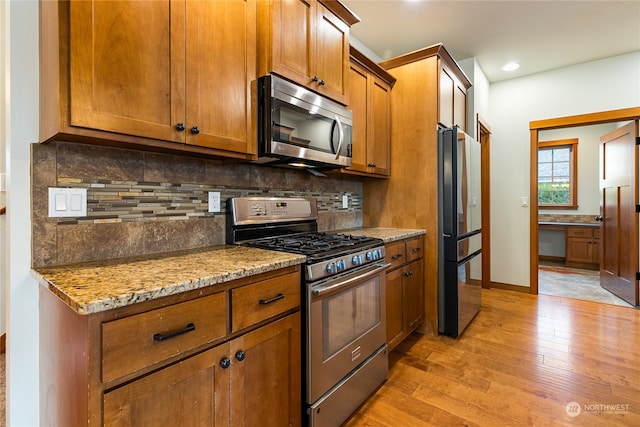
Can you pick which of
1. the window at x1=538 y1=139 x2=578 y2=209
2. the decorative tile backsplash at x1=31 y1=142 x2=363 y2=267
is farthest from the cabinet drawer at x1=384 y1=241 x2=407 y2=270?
the window at x1=538 y1=139 x2=578 y2=209

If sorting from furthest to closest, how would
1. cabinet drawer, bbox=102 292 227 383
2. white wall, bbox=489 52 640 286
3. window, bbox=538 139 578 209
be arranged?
window, bbox=538 139 578 209 → white wall, bbox=489 52 640 286 → cabinet drawer, bbox=102 292 227 383

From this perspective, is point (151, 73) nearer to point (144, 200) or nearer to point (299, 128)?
point (144, 200)

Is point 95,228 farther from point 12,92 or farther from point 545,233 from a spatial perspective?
point 545,233

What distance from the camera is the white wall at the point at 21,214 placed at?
3.78 ft

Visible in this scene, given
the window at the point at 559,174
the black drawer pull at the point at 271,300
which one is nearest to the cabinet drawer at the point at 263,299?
the black drawer pull at the point at 271,300

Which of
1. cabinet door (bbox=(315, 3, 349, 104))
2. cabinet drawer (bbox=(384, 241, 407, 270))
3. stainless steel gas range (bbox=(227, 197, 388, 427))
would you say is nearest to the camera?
stainless steel gas range (bbox=(227, 197, 388, 427))

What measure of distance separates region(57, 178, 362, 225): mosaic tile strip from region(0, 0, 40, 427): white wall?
13cm

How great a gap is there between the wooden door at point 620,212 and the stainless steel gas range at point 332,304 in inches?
129

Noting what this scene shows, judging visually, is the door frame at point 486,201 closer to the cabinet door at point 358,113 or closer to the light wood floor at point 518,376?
the light wood floor at point 518,376

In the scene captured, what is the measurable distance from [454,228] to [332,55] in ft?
5.33

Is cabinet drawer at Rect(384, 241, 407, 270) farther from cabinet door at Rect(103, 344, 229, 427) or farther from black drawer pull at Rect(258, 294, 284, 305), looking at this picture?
cabinet door at Rect(103, 344, 229, 427)

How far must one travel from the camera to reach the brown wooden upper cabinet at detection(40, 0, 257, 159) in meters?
1.03

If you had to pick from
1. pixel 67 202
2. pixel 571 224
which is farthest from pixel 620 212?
pixel 67 202

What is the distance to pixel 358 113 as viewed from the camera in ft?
8.23
